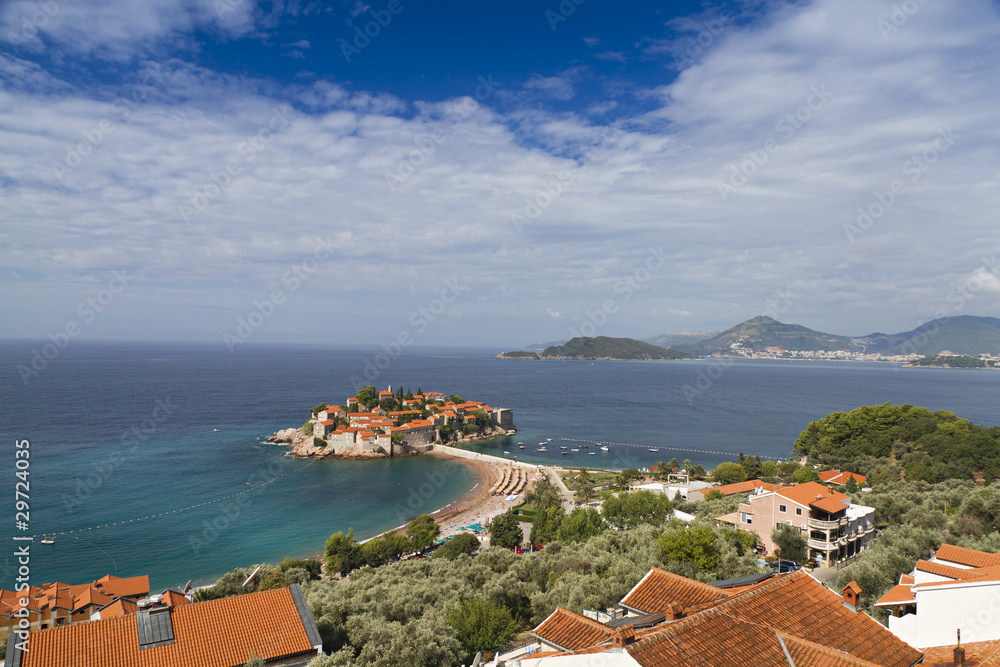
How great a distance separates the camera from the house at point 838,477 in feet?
115

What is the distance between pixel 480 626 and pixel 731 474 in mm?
31914

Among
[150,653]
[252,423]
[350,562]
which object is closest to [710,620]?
[150,653]

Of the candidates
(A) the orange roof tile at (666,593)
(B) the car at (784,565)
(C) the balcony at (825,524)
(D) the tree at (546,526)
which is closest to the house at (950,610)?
(A) the orange roof tile at (666,593)

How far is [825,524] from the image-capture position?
20.2 metres

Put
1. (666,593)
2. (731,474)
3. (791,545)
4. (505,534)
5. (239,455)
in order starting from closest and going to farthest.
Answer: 1. (666,593)
2. (791,545)
3. (505,534)
4. (731,474)
5. (239,455)

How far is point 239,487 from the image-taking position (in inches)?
1449

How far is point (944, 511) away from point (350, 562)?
2478 cm

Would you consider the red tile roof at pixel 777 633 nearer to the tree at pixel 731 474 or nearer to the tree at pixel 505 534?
the tree at pixel 505 534

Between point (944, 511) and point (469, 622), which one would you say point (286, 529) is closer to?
point (469, 622)

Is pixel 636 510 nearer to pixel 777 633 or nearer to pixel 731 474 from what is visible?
pixel 731 474

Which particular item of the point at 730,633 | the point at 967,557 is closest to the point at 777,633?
the point at 730,633

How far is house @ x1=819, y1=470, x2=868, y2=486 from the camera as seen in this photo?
3507 centimetres

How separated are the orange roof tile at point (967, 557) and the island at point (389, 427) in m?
45.1

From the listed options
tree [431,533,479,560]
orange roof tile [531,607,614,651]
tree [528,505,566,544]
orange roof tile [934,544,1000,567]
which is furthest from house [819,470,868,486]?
orange roof tile [531,607,614,651]
